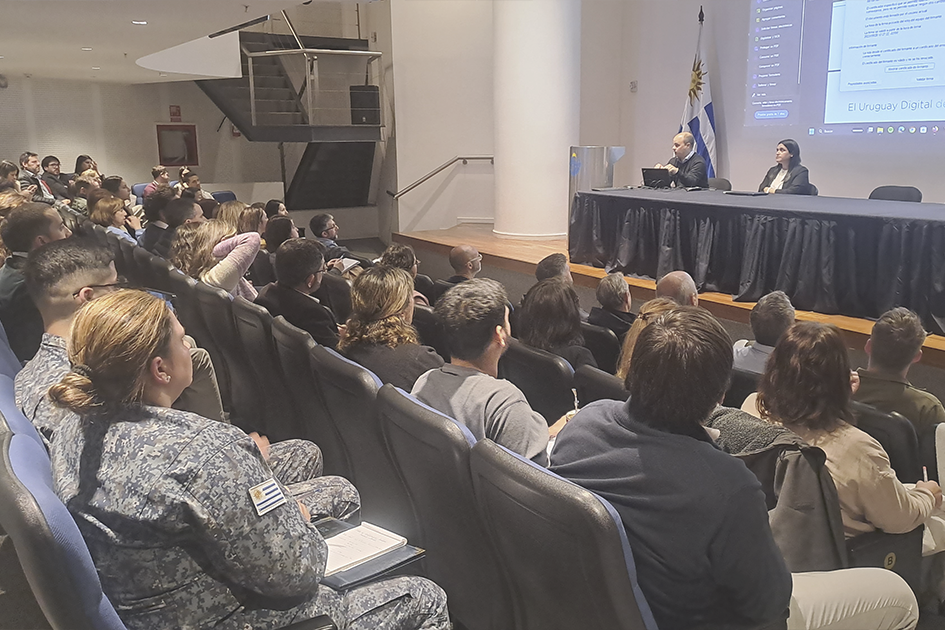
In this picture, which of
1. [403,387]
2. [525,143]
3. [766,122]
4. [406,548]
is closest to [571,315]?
[403,387]

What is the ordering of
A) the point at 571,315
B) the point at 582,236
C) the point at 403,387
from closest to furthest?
the point at 403,387
the point at 571,315
the point at 582,236

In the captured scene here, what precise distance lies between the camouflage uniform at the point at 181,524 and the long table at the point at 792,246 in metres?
4.04

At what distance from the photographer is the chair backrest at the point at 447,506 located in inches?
64.6

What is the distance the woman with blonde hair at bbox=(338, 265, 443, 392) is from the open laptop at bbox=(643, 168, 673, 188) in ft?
14.6

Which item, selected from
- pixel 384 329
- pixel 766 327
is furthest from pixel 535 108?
pixel 384 329

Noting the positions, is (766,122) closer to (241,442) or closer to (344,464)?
(344,464)

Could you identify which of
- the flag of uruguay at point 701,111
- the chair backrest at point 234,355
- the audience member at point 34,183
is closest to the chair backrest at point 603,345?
the chair backrest at point 234,355

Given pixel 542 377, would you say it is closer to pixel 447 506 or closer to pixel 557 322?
pixel 557 322

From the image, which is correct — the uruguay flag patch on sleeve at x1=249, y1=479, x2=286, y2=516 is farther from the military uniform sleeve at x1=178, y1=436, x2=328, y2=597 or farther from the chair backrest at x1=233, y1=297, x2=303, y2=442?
the chair backrest at x1=233, y1=297, x2=303, y2=442

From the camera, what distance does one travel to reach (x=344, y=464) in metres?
2.50

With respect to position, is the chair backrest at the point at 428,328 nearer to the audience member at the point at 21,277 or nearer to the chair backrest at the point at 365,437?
the chair backrest at the point at 365,437

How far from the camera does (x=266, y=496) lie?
4.46ft

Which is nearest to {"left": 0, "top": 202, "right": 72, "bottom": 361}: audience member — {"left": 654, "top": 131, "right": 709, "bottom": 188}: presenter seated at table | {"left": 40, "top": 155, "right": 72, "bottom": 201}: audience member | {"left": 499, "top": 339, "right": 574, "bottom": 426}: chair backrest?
{"left": 499, "top": 339, "right": 574, "bottom": 426}: chair backrest

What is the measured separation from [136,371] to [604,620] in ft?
3.25
